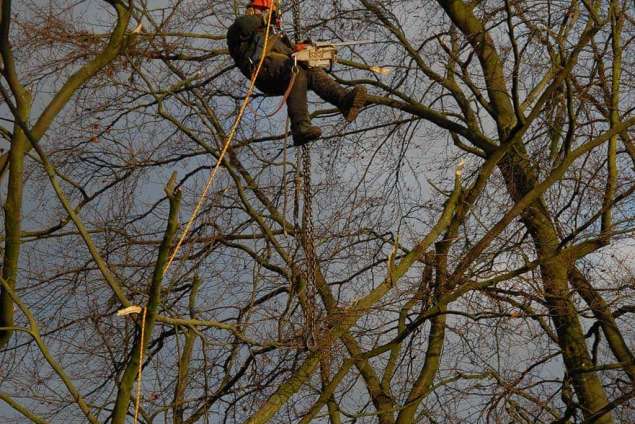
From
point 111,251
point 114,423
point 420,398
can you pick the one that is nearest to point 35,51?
point 111,251

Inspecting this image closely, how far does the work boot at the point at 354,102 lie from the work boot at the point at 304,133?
22 cm

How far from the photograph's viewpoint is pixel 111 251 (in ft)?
26.6

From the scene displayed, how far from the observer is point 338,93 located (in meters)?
5.71

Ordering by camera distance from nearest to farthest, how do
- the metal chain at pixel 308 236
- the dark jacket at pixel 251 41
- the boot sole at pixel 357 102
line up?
the metal chain at pixel 308 236, the dark jacket at pixel 251 41, the boot sole at pixel 357 102

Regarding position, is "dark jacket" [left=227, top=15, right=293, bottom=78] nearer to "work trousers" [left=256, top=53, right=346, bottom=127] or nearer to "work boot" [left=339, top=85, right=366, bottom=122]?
"work trousers" [left=256, top=53, right=346, bottom=127]

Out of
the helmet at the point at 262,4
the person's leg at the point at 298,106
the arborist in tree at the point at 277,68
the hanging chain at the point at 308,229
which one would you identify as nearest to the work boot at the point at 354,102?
the arborist in tree at the point at 277,68

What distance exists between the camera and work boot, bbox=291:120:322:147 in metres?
5.49

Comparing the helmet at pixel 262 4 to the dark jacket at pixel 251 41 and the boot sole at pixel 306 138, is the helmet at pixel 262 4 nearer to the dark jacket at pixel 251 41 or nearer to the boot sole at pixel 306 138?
the dark jacket at pixel 251 41

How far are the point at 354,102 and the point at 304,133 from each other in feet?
1.16

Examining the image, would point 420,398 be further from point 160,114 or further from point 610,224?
point 160,114

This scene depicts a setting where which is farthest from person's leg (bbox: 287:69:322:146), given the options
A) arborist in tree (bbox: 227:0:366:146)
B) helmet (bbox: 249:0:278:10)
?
helmet (bbox: 249:0:278:10)

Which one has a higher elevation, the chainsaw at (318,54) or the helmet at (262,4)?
the helmet at (262,4)

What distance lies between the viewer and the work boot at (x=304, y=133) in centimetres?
549

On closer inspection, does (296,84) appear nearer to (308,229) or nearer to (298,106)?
(298,106)
